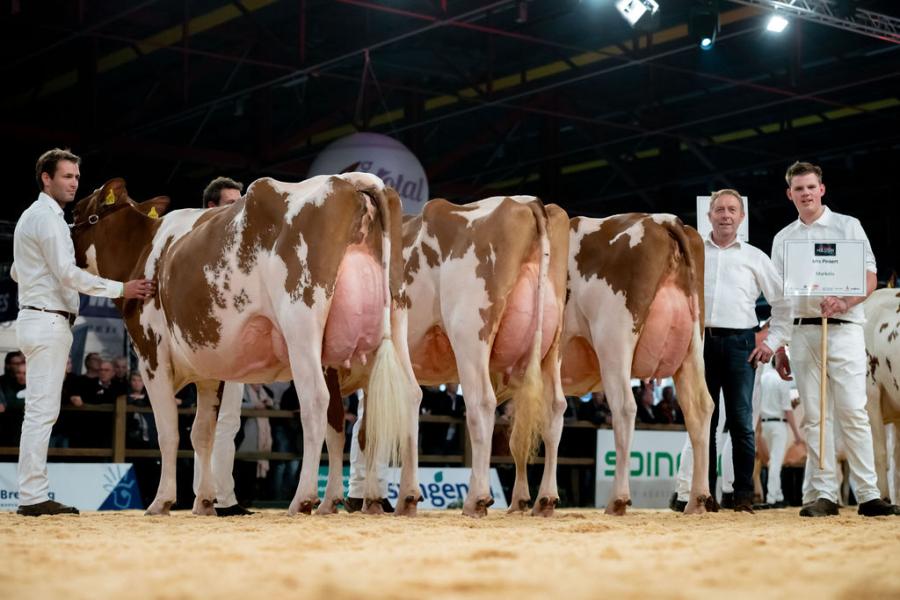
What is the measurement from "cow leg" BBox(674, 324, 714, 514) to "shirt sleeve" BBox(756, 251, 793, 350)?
53 cm

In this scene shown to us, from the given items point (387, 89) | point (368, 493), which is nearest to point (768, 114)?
point (387, 89)


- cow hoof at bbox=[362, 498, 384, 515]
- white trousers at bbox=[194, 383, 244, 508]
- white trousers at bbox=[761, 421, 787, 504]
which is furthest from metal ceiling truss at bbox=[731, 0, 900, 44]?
cow hoof at bbox=[362, 498, 384, 515]

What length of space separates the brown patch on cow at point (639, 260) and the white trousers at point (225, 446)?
259cm

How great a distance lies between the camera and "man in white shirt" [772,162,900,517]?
794cm

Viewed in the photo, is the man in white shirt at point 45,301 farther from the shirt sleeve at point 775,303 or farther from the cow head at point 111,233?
the shirt sleeve at point 775,303

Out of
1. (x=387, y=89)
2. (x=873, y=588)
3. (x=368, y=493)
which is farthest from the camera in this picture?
(x=387, y=89)

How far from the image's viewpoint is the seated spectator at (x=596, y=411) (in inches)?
590

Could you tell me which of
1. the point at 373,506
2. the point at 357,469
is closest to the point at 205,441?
the point at 373,506

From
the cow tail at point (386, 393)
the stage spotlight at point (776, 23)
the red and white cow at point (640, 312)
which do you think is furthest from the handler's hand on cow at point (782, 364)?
the stage spotlight at point (776, 23)

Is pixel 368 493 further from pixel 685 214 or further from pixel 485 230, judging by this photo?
pixel 685 214

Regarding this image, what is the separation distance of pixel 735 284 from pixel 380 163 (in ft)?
17.4

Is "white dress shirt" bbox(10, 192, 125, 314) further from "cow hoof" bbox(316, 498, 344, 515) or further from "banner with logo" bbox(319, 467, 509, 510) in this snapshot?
"banner with logo" bbox(319, 467, 509, 510)

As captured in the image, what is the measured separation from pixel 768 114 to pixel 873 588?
57.5 feet

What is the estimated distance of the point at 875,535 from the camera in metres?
5.56
